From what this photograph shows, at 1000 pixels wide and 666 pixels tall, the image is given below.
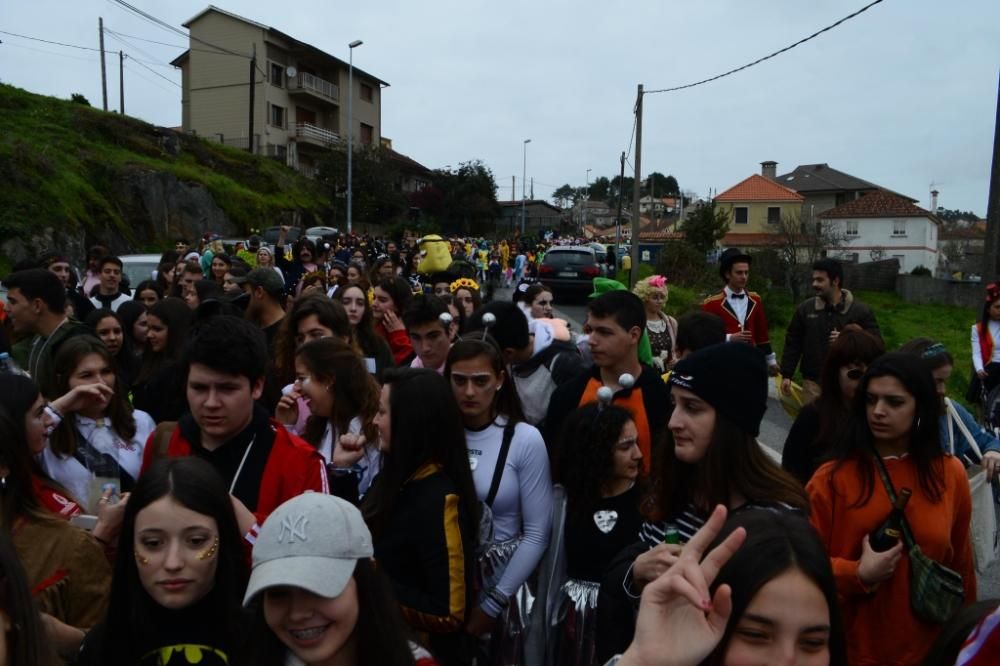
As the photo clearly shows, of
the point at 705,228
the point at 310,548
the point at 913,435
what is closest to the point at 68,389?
the point at 310,548

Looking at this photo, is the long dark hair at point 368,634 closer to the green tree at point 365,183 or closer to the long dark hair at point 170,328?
the long dark hair at point 170,328

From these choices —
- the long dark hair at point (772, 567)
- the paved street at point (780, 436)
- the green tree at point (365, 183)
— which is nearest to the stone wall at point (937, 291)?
the green tree at point (365, 183)

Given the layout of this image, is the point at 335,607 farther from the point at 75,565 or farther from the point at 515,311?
the point at 515,311

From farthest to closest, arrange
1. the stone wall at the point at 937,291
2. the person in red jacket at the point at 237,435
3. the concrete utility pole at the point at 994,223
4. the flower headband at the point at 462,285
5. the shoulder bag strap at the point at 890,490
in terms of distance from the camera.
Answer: the stone wall at the point at 937,291
the concrete utility pole at the point at 994,223
the flower headband at the point at 462,285
the person in red jacket at the point at 237,435
the shoulder bag strap at the point at 890,490

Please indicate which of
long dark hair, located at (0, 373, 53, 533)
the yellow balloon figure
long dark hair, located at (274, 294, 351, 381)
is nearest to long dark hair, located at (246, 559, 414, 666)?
long dark hair, located at (0, 373, 53, 533)

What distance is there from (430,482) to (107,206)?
24.8 m

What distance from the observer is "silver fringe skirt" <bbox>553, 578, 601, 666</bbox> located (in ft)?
10.8

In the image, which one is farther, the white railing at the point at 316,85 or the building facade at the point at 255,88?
the white railing at the point at 316,85

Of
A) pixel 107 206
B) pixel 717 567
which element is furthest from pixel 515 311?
pixel 107 206

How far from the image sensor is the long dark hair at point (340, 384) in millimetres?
3945

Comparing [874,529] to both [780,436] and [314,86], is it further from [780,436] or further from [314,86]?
[314,86]

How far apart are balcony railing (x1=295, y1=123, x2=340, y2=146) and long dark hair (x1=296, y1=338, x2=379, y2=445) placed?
51.1 m

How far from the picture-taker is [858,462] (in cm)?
310

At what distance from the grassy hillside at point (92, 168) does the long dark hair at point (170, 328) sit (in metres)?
16.4
